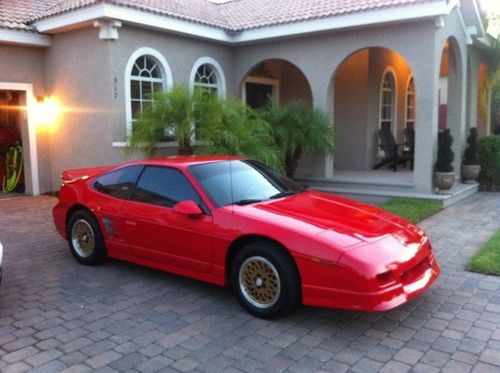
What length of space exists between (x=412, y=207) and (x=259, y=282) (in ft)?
18.7

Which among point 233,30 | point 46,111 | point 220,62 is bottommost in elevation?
point 46,111

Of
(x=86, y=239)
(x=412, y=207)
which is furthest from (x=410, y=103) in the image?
(x=86, y=239)

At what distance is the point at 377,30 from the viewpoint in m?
10.6

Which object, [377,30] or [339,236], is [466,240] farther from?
[377,30]

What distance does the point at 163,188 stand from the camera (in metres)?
5.36

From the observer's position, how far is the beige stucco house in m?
10.1

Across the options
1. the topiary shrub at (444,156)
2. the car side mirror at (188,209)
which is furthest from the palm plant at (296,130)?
the car side mirror at (188,209)

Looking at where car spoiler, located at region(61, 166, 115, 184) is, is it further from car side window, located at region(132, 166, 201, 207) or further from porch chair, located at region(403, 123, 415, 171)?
porch chair, located at region(403, 123, 415, 171)

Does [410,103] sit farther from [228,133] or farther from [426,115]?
[228,133]

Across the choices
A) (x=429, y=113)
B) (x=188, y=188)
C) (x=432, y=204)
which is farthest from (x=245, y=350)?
(x=429, y=113)

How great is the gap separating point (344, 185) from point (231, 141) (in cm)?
380

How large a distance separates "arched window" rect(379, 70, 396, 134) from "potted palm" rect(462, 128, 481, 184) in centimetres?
248

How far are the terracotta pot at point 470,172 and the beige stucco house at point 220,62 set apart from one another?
0.61 meters

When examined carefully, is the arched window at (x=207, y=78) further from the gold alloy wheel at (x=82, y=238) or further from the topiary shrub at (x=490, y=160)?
the topiary shrub at (x=490, y=160)
